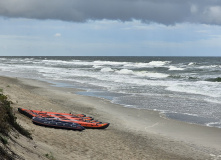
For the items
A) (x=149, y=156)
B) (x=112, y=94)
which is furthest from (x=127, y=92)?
(x=149, y=156)

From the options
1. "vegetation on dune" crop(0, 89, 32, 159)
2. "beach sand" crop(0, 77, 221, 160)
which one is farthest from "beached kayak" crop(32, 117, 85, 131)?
"vegetation on dune" crop(0, 89, 32, 159)

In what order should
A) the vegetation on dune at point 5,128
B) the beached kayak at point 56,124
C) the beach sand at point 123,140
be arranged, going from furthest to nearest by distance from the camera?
the beached kayak at point 56,124 < the beach sand at point 123,140 < the vegetation on dune at point 5,128

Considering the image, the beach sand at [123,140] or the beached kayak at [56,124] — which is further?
the beached kayak at [56,124]

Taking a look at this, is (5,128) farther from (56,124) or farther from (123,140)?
(123,140)

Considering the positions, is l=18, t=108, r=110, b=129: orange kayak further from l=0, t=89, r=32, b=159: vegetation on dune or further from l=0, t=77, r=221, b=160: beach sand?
l=0, t=89, r=32, b=159: vegetation on dune

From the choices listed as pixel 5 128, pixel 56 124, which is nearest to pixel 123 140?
pixel 56 124

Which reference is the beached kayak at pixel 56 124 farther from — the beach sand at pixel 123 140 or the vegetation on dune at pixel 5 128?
the vegetation on dune at pixel 5 128

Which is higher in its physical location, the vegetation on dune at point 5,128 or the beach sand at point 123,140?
the vegetation on dune at point 5,128

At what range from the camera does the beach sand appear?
879 cm

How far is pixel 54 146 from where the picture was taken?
934cm

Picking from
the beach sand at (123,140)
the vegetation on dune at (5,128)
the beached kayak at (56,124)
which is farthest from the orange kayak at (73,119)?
the vegetation on dune at (5,128)

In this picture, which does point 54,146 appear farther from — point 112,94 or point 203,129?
point 112,94

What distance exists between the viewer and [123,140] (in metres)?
11.4

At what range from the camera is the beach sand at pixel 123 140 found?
8789mm
